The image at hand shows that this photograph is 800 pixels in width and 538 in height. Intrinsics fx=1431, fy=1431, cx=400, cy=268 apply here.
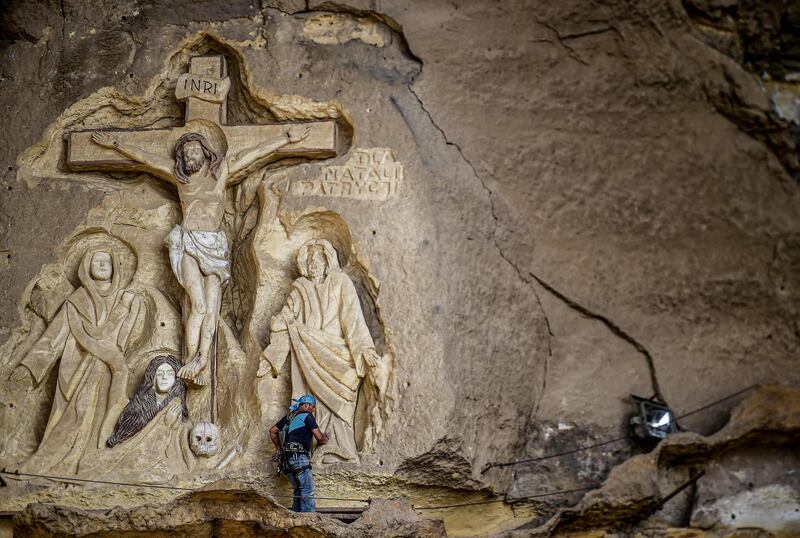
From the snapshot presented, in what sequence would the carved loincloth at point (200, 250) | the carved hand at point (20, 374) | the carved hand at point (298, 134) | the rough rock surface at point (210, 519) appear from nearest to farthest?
the rough rock surface at point (210, 519) < the carved hand at point (20, 374) < the carved loincloth at point (200, 250) < the carved hand at point (298, 134)

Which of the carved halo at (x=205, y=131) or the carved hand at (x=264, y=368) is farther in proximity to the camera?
the carved halo at (x=205, y=131)

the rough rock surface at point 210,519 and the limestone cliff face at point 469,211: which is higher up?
the limestone cliff face at point 469,211

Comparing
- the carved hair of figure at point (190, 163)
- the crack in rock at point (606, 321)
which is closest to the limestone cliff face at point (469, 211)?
the crack in rock at point (606, 321)

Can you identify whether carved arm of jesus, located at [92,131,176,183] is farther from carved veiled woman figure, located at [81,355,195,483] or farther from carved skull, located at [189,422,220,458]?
carved skull, located at [189,422,220,458]

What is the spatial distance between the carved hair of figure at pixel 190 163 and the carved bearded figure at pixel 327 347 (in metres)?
0.92

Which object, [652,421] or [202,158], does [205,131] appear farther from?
[652,421]

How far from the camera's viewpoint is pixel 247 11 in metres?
8.87

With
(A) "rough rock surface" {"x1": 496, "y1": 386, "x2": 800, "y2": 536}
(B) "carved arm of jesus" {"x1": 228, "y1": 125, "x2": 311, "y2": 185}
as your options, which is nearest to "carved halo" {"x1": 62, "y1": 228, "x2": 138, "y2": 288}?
(B) "carved arm of jesus" {"x1": 228, "y1": 125, "x2": 311, "y2": 185}

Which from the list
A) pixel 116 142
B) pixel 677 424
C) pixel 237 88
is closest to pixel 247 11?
pixel 237 88

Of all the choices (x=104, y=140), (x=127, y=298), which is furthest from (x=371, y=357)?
(x=104, y=140)

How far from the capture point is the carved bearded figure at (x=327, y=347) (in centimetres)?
786

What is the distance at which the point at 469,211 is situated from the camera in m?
8.28

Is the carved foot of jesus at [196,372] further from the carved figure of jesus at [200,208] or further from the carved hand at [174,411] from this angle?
the carved hand at [174,411]

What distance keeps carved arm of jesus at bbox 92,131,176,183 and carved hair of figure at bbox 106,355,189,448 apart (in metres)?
1.16
